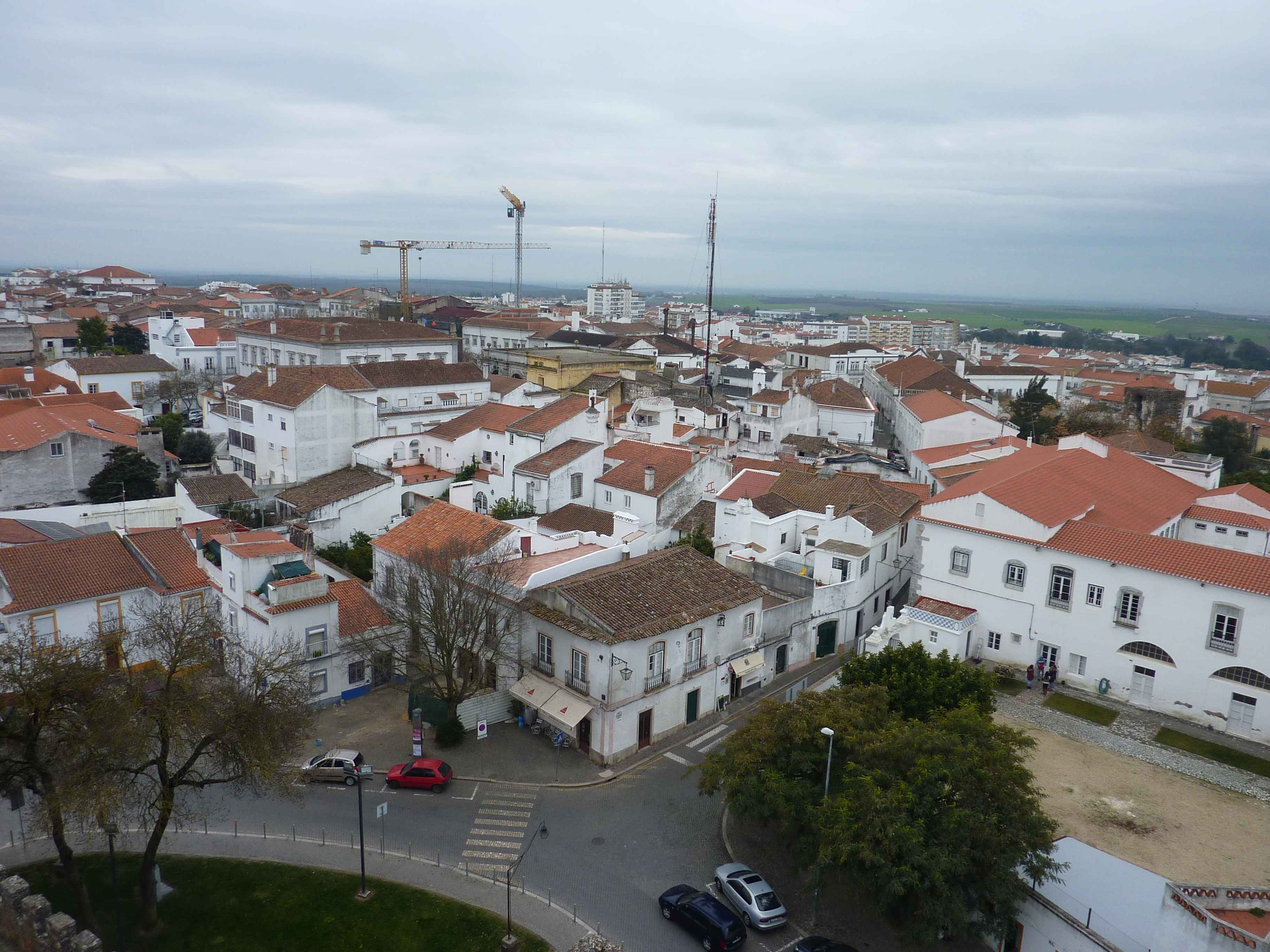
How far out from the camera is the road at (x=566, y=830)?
825 inches

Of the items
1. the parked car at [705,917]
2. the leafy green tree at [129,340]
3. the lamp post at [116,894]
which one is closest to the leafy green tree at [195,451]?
the leafy green tree at [129,340]

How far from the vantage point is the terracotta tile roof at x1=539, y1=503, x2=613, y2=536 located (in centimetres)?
4222

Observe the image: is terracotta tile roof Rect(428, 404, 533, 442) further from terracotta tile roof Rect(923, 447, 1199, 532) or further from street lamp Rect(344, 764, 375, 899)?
street lamp Rect(344, 764, 375, 899)

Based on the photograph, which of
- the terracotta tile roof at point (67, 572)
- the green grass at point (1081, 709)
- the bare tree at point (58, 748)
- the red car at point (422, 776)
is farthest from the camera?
the terracotta tile roof at point (67, 572)

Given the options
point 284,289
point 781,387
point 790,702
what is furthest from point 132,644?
point 284,289

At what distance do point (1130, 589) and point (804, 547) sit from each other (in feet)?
44.3

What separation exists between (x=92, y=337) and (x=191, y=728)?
80.7 m

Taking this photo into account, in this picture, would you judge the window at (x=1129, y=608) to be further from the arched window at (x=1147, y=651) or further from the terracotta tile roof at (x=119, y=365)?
the terracotta tile roof at (x=119, y=365)

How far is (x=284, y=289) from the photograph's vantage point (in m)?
142

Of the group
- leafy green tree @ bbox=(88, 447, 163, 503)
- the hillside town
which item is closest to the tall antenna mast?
the hillside town

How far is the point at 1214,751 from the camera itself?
26781 millimetres

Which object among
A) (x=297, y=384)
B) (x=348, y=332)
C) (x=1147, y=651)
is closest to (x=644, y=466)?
(x=297, y=384)

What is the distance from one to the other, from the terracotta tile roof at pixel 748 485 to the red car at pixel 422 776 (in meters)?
20.2

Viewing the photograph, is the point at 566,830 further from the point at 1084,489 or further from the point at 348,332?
the point at 348,332
